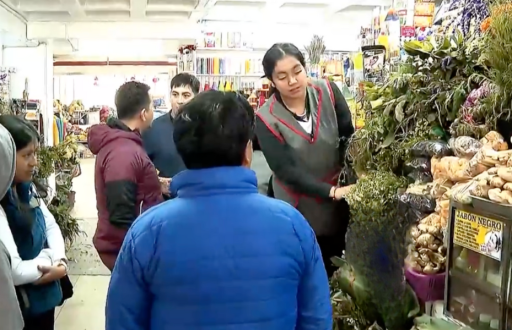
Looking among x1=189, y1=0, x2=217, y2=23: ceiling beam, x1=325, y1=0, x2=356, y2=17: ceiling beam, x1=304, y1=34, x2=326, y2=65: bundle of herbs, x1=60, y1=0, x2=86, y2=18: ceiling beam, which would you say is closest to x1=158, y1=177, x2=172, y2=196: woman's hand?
x1=304, y1=34, x2=326, y2=65: bundle of herbs

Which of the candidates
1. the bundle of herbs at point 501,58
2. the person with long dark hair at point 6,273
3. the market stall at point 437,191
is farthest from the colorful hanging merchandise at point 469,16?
the person with long dark hair at point 6,273

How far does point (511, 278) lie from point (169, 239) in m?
0.88

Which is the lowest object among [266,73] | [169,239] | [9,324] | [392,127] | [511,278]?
[9,324]

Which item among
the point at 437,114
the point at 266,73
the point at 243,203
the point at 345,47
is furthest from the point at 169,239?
the point at 345,47

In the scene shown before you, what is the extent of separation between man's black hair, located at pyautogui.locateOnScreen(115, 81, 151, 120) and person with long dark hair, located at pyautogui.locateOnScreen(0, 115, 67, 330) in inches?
19.2

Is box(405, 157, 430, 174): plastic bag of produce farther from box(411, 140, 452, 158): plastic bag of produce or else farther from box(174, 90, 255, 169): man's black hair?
box(174, 90, 255, 169): man's black hair

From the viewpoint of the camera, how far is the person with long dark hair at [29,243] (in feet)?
7.39

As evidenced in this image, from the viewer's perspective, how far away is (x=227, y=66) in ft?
28.6

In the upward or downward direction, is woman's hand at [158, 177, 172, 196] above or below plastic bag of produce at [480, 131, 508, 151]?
below

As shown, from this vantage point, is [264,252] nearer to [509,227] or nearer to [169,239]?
[169,239]

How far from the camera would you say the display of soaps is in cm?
855

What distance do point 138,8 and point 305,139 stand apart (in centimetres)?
824

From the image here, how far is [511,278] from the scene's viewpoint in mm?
1499

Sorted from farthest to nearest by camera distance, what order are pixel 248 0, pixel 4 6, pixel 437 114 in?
pixel 248 0
pixel 4 6
pixel 437 114
